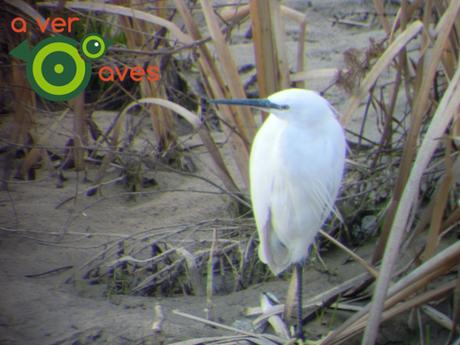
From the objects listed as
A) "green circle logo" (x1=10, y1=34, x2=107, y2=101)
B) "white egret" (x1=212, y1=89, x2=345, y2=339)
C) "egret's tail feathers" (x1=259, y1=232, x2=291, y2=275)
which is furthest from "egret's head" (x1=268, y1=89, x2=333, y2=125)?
A: "green circle logo" (x1=10, y1=34, x2=107, y2=101)

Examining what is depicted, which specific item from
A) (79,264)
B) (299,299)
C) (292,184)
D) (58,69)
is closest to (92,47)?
(58,69)

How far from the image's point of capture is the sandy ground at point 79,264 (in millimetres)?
2082

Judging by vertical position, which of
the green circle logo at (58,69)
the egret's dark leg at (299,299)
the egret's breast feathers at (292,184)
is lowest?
the egret's dark leg at (299,299)

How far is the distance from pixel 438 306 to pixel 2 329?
1073mm

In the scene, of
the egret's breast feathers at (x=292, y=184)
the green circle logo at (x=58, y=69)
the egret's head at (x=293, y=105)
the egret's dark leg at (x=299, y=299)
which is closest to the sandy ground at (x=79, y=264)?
the egret's dark leg at (x=299, y=299)

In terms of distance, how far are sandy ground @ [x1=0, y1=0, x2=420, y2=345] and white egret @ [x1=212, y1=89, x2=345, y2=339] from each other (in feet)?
0.91

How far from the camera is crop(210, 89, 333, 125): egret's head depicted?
1864 millimetres

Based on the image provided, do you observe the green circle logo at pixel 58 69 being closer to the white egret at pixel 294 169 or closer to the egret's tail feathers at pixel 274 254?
the white egret at pixel 294 169

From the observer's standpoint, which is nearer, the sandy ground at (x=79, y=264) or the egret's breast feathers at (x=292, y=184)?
the egret's breast feathers at (x=292, y=184)

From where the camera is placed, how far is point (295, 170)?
199cm

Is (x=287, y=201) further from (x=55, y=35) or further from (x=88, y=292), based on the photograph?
(x=55, y=35)

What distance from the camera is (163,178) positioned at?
10.0 ft

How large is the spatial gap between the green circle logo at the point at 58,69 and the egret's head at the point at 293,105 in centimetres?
49

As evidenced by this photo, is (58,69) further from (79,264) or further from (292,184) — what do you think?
(292,184)
